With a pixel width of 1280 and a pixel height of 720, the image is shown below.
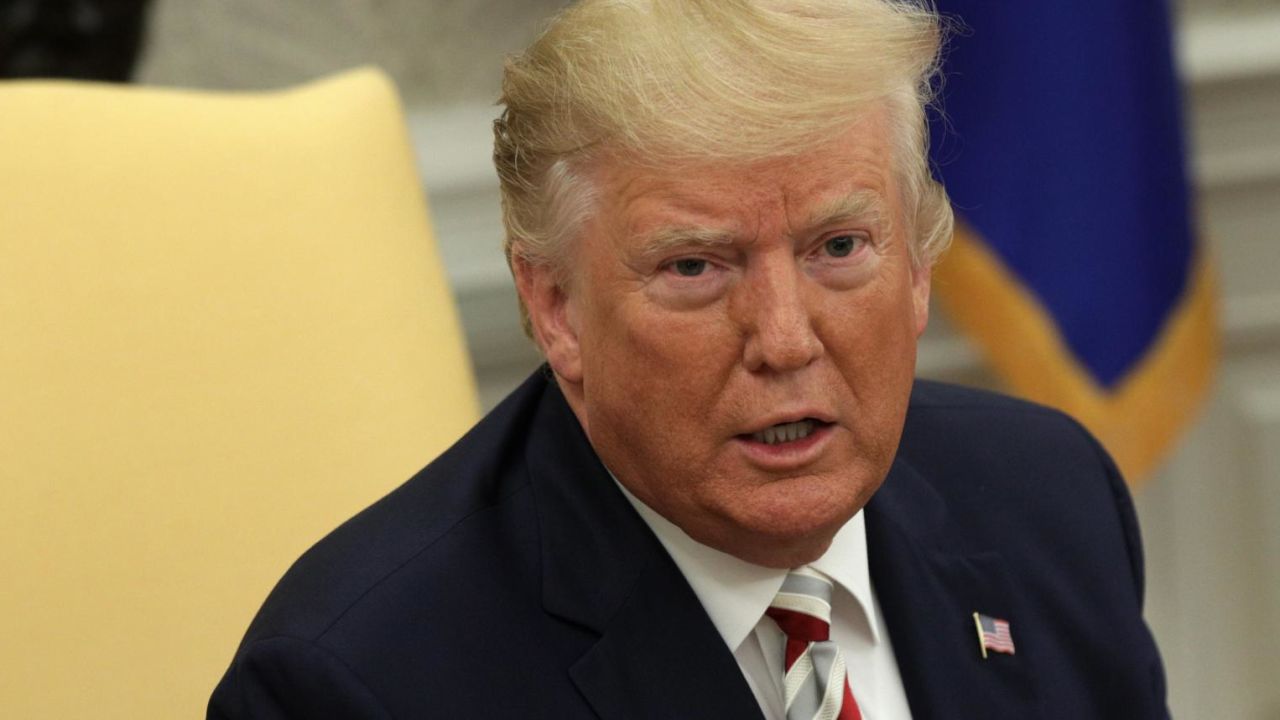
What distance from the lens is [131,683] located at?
5.14 ft

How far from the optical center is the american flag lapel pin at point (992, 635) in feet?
4.72

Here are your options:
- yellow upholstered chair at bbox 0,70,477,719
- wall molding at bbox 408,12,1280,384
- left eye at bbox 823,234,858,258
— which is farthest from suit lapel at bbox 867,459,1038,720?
wall molding at bbox 408,12,1280,384

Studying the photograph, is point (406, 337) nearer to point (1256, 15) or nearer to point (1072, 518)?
point (1072, 518)

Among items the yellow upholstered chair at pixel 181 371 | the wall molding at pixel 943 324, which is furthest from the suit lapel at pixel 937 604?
the wall molding at pixel 943 324

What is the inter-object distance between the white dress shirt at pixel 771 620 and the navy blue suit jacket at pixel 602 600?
16mm

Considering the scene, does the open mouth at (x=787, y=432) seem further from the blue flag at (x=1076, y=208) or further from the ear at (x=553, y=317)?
the blue flag at (x=1076, y=208)

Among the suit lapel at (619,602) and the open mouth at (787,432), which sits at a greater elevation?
the open mouth at (787,432)

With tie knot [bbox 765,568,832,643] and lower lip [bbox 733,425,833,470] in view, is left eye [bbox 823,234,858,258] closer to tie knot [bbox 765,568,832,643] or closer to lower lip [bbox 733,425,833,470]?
lower lip [bbox 733,425,833,470]

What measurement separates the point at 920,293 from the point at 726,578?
26cm

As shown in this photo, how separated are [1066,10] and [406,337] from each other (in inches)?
48.5

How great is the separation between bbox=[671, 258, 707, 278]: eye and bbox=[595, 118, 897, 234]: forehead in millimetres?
30

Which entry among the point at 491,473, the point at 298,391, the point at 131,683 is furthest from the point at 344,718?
the point at 298,391

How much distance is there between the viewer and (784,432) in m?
1.20

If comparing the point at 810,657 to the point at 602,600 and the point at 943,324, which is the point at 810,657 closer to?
the point at 602,600
